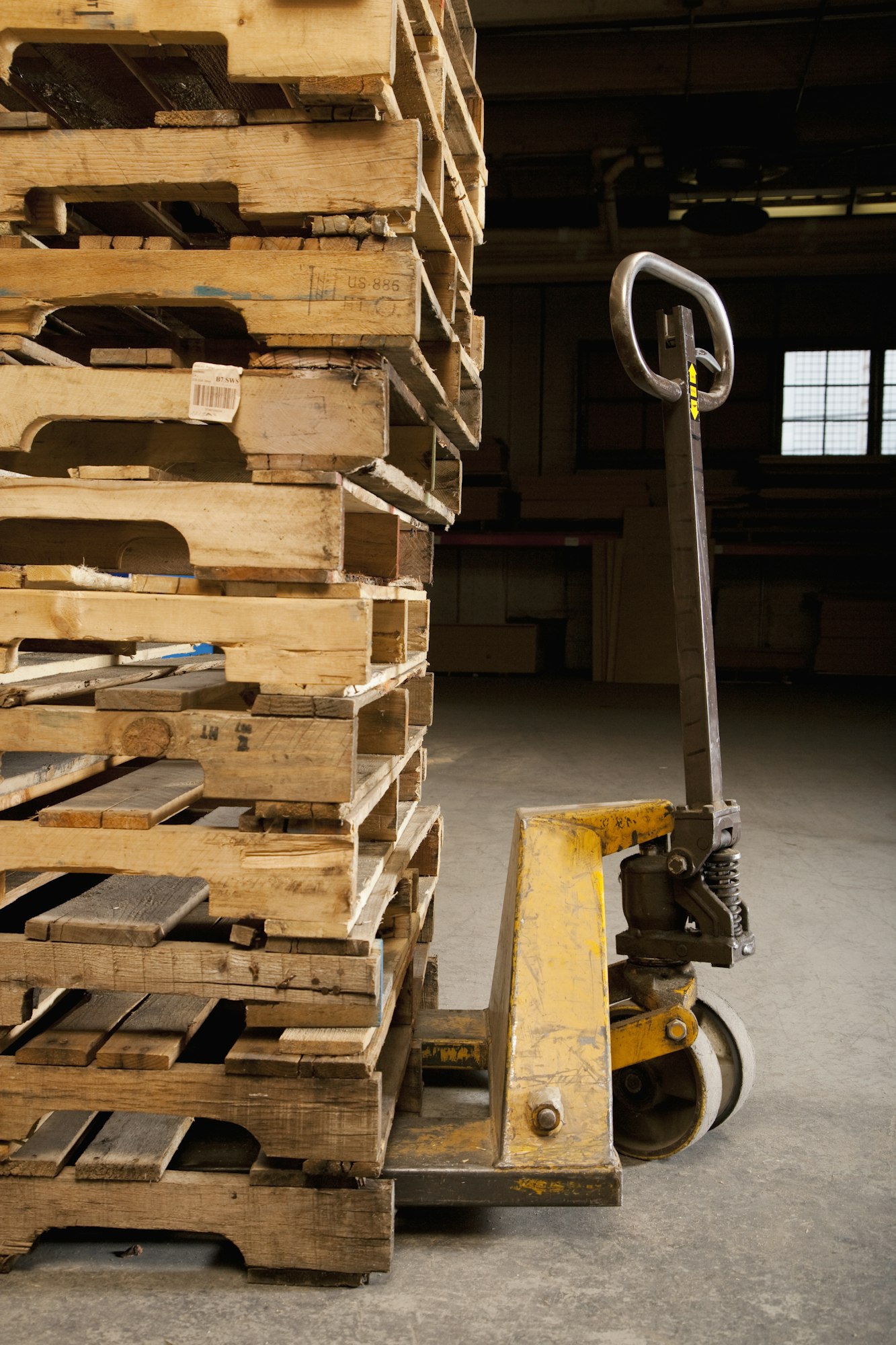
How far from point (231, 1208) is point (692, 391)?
77.2 inches

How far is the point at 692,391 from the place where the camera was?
251 centimetres

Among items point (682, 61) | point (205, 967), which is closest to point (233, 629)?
point (205, 967)

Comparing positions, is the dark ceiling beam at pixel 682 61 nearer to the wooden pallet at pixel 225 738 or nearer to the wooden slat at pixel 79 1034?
the wooden pallet at pixel 225 738

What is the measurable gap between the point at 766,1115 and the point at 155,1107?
1.60 metres

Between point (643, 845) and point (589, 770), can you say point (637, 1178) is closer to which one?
point (643, 845)

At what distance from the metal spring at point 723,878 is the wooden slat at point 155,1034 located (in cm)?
115

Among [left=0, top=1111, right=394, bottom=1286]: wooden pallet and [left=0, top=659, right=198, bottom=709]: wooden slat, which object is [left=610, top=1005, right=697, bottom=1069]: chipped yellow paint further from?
[left=0, top=659, right=198, bottom=709]: wooden slat

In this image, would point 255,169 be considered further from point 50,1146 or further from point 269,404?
point 50,1146

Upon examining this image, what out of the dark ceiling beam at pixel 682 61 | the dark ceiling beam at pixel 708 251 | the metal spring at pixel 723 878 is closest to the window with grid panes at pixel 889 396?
the dark ceiling beam at pixel 708 251

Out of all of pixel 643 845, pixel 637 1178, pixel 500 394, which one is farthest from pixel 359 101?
pixel 500 394

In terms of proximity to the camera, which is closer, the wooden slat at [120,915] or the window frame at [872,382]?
the wooden slat at [120,915]

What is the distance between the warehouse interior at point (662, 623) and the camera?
2059mm

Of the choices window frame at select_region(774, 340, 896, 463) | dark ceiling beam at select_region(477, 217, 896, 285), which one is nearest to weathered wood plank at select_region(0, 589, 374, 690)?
dark ceiling beam at select_region(477, 217, 896, 285)

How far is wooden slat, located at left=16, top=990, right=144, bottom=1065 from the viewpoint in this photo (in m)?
2.08
